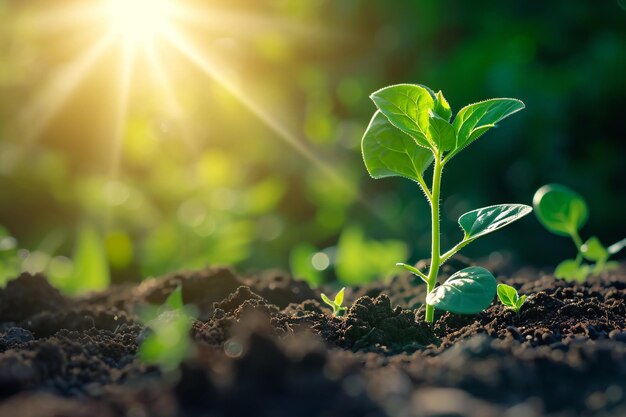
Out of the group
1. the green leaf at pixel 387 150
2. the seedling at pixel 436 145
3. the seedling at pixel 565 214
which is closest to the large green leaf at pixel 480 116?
the seedling at pixel 436 145

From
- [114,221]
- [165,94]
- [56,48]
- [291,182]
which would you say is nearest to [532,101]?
[291,182]

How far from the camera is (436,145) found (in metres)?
1.76

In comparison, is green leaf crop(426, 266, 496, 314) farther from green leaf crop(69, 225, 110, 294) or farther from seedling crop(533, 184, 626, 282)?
green leaf crop(69, 225, 110, 294)

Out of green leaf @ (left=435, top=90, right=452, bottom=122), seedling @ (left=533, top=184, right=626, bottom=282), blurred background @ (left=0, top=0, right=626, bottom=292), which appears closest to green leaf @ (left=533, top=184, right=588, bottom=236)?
seedling @ (left=533, top=184, right=626, bottom=282)

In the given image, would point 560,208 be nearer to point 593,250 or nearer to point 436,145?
point 593,250

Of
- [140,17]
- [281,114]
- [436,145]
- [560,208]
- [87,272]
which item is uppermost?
[140,17]

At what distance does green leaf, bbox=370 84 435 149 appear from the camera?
5.50 ft

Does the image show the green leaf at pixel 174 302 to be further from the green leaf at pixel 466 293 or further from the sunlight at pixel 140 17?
the sunlight at pixel 140 17

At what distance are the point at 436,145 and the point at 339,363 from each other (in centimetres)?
71

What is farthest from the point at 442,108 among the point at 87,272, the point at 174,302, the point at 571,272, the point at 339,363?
the point at 87,272

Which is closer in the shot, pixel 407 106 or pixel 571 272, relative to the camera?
pixel 407 106

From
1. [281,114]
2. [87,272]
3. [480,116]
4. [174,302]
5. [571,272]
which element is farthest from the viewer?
[281,114]

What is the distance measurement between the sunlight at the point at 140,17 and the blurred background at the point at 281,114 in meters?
0.01

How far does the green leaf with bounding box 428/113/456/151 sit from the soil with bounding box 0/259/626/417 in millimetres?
421
